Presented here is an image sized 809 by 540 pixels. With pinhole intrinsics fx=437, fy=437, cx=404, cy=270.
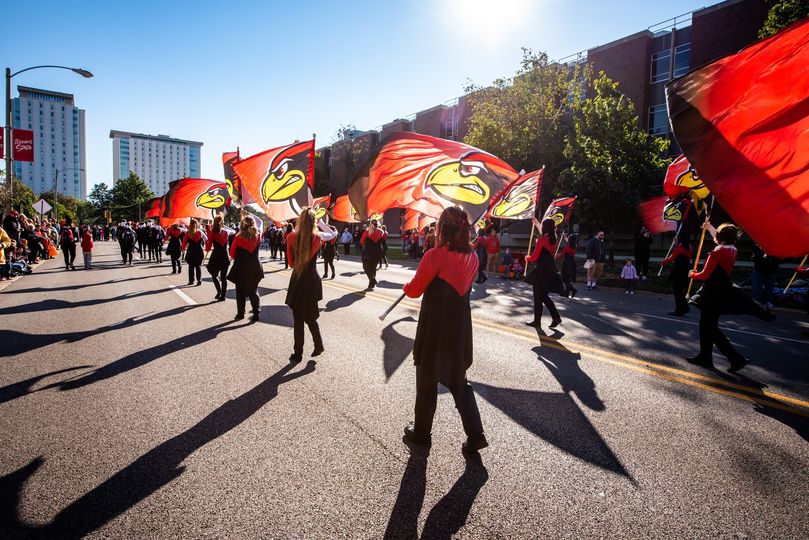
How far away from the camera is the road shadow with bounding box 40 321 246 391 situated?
473 centimetres

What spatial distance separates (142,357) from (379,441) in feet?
12.8

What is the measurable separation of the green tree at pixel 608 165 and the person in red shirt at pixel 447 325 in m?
19.8

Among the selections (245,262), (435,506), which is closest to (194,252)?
(245,262)

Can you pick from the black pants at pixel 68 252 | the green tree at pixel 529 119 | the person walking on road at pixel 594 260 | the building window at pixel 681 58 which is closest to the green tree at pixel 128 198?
the black pants at pixel 68 252

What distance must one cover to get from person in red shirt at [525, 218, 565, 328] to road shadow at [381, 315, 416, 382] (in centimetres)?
252

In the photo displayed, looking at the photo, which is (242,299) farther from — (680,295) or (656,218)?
(656,218)

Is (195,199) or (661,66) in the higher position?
(661,66)

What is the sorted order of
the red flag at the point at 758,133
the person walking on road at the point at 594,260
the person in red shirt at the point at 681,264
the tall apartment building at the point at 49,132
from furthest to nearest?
the tall apartment building at the point at 49,132 < the person walking on road at the point at 594,260 < the person in red shirt at the point at 681,264 < the red flag at the point at 758,133

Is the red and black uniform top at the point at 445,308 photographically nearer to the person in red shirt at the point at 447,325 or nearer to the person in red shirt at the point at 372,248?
the person in red shirt at the point at 447,325

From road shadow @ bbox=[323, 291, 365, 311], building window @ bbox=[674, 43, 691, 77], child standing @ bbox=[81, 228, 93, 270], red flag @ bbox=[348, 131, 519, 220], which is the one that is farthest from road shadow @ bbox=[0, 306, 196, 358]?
building window @ bbox=[674, 43, 691, 77]

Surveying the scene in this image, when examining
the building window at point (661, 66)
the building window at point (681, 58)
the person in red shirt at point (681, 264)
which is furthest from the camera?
the building window at point (661, 66)

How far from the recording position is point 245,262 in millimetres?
7918

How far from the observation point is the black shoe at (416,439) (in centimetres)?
334

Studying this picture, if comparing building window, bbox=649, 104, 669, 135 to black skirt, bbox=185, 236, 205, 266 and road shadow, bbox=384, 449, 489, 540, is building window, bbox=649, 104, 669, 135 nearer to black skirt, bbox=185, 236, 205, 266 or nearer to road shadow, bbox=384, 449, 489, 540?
black skirt, bbox=185, 236, 205, 266
